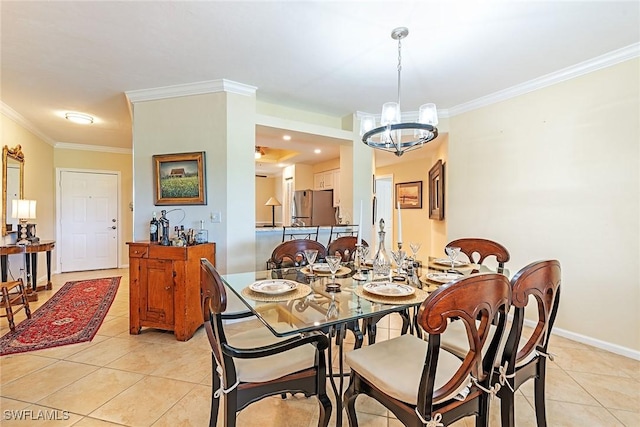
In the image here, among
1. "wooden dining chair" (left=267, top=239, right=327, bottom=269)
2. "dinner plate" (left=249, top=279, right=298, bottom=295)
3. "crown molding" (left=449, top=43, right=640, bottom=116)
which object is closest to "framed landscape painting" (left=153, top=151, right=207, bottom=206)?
"wooden dining chair" (left=267, top=239, right=327, bottom=269)

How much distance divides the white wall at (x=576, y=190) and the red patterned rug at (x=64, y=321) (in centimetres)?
429

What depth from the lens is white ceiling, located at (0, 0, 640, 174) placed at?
1.94 meters

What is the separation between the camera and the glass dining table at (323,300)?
1301 mm

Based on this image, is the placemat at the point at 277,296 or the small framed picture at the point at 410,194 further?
the small framed picture at the point at 410,194

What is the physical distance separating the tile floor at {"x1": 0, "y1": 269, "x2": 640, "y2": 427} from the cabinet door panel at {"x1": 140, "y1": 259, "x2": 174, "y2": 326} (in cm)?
21

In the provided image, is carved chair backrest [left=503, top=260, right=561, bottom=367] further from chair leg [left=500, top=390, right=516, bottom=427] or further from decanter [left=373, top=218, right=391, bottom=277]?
decanter [left=373, top=218, right=391, bottom=277]

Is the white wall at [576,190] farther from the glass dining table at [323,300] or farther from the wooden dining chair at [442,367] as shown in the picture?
the wooden dining chair at [442,367]

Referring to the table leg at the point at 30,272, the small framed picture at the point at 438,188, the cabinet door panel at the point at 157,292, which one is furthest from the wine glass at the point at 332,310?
the table leg at the point at 30,272

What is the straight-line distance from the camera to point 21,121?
13.6 feet

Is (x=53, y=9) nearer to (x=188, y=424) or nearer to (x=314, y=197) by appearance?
(x=188, y=424)

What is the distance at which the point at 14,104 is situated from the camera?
360cm

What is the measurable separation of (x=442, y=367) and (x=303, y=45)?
7.70ft

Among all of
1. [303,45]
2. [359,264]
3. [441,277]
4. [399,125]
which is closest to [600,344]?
[441,277]

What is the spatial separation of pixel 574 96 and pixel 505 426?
113 inches
